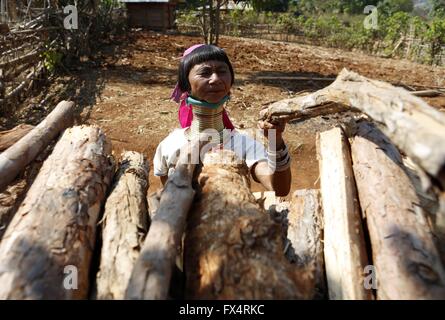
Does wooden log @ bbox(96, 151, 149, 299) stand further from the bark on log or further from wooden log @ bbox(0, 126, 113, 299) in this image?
the bark on log

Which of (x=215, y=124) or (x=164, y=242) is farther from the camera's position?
(x=215, y=124)

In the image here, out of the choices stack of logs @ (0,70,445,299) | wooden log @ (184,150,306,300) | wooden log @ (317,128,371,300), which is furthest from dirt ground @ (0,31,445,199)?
wooden log @ (184,150,306,300)

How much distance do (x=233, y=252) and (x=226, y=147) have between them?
3.66 ft

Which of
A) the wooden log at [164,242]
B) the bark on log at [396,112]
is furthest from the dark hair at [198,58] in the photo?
the wooden log at [164,242]

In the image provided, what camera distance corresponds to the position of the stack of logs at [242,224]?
140cm

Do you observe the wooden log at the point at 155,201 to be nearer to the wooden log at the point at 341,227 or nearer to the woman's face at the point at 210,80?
the woman's face at the point at 210,80

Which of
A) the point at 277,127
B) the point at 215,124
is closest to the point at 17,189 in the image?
the point at 215,124

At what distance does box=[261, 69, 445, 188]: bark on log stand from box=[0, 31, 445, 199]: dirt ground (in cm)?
93

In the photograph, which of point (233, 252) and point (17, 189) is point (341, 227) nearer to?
point (233, 252)

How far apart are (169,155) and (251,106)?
5.47 meters

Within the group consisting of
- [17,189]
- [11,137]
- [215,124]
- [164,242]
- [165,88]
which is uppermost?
[215,124]

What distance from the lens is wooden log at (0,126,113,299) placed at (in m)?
1.49

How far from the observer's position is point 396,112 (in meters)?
1.43

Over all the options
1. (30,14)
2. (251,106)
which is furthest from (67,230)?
(30,14)
